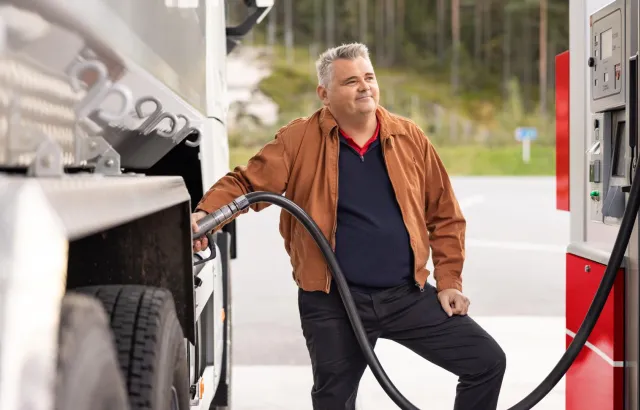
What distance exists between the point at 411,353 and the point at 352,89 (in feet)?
11.4

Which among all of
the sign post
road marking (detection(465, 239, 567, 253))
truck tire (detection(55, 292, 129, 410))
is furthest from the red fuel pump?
the sign post

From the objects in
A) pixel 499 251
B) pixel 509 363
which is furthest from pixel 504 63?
pixel 509 363

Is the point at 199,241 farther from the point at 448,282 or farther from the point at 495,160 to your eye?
the point at 495,160

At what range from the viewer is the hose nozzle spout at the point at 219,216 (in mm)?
2611

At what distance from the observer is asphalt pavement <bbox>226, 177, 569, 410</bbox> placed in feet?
16.9

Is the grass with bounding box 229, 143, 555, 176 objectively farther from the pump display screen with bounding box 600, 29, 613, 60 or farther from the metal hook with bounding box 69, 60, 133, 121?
the metal hook with bounding box 69, 60, 133, 121

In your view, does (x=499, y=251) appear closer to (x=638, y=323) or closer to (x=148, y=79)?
(x=638, y=323)

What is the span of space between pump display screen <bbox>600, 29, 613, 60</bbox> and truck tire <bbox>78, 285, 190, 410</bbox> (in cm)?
229

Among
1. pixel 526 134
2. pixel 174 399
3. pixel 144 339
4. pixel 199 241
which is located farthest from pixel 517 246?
pixel 526 134

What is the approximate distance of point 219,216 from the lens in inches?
105

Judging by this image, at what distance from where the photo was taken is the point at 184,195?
6.23ft

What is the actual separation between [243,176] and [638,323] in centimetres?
141

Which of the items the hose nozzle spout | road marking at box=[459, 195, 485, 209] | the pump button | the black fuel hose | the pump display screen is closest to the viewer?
the hose nozzle spout

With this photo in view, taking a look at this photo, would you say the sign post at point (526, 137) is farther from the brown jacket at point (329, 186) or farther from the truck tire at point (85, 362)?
the truck tire at point (85, 362)
